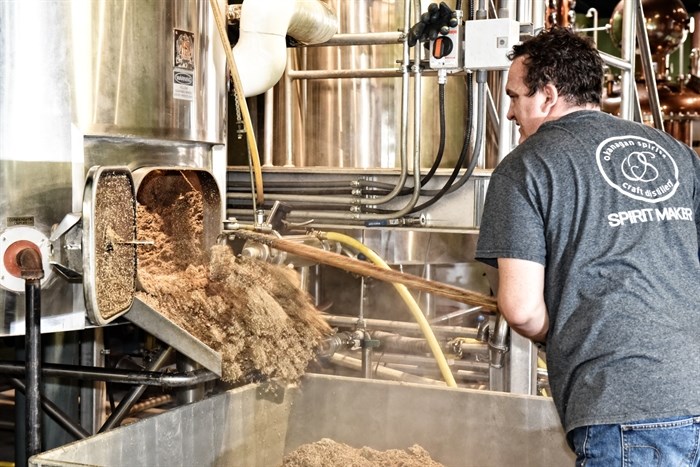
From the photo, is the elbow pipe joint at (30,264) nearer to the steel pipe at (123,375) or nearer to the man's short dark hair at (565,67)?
the steel pipe at (123,375)

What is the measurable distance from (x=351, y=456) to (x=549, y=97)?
1.26 metres

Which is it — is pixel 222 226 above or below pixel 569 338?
above

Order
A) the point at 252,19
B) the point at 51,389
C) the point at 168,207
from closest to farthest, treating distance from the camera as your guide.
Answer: the point at 168,207, the point at 252,19, the point at 51,389

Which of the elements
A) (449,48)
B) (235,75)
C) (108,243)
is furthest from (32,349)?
(449,48)

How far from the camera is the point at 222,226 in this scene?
2.83 meters

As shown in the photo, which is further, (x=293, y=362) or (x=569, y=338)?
(x=293, y=362)

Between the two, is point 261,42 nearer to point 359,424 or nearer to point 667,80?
point 359,424

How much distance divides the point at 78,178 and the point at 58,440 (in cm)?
139

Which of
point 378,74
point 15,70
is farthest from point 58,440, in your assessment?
point 378,74

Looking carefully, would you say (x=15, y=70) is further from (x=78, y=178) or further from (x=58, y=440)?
(x=58, y=440)

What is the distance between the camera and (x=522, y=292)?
1.79 m

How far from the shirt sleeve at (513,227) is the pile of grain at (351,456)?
1026mm

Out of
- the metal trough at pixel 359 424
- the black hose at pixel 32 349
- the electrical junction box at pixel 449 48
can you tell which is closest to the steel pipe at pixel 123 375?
the metal trough at pixel 359 424

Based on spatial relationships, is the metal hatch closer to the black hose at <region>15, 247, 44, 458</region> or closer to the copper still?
the black hose at <region>15, 247, 44, 458</region>
